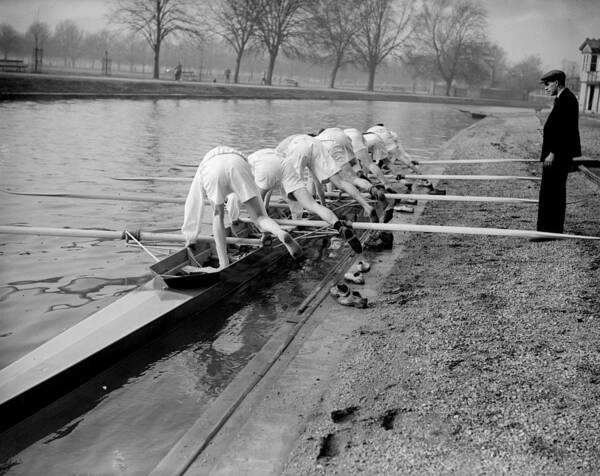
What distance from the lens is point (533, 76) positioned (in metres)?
75.4

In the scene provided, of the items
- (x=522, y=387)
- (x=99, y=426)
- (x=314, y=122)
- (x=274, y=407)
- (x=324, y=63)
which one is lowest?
(x=99, y=426)

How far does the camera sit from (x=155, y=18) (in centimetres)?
4681

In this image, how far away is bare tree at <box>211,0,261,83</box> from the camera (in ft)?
188

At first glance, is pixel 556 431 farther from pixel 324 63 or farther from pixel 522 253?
pixel 324 63

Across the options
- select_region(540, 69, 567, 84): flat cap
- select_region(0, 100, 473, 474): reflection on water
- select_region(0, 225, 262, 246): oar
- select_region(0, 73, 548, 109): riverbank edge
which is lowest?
select_region(0, 100, 473, 474): reflection on water

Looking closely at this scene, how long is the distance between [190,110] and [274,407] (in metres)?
31.6

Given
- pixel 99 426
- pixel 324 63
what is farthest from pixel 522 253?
pixel 324 63

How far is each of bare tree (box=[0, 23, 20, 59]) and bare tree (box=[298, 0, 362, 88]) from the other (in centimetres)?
6244

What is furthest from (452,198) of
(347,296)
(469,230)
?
(347,296)

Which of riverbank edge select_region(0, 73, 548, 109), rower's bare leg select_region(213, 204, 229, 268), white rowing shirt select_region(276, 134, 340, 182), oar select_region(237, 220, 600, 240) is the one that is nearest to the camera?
rower's bare leg select_region(213, 204, 229, 268)

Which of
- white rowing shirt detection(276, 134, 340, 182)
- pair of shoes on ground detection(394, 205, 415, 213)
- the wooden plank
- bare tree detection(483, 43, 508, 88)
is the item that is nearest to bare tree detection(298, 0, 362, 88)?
bare tree detection(483, 43, 508, 88)

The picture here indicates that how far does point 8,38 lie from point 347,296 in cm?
442

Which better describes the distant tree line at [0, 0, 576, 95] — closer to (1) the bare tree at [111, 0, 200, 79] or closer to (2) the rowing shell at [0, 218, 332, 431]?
(1) the bare tree at [111, 0, 200, 79]

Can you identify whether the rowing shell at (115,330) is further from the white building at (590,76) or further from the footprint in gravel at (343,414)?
the white building at (590,76)
